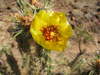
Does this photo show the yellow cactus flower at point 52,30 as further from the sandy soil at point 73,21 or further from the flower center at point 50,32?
the sandy soil at point 73,21

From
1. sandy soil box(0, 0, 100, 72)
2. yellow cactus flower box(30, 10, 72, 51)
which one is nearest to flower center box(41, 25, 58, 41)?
yellow cactus flower box(30, 10, 72, 51)

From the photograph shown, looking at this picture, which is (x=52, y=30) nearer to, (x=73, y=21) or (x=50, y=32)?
(x=50, y=32)

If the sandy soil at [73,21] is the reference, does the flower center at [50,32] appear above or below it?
above

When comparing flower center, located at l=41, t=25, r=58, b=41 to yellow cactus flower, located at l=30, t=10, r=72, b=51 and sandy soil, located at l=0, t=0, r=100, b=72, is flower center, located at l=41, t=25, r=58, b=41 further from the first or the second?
sandy soil, located at l=0, t=0, r=100, b=72

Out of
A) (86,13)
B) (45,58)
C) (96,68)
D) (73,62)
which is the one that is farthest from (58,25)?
(86,13)

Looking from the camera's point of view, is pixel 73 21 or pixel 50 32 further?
pixel 73 21

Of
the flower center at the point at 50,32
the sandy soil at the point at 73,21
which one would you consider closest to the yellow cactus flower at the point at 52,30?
the flower center at the point at 50,32

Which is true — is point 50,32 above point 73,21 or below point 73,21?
above

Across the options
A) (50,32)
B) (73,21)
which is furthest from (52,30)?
(73,21)
